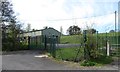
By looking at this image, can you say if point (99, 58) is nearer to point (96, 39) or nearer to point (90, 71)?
point (96, 39)

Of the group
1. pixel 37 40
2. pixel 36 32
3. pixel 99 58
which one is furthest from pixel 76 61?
pixel 36 32

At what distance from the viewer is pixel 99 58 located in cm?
2219

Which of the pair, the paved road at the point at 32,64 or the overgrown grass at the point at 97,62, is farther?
the overgrown grass at the point at 97,62

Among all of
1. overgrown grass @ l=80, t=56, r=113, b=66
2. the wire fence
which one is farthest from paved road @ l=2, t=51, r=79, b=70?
the wire fence

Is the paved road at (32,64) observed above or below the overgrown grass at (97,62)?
below

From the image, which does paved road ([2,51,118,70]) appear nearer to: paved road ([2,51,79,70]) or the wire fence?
paved road ([2,51,79,70])

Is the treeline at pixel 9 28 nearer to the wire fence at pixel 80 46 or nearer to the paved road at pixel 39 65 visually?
the wire fence at pixel 80 46

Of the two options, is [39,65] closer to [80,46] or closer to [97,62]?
[97,62]

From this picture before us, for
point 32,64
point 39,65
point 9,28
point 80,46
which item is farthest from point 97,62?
point 9,28

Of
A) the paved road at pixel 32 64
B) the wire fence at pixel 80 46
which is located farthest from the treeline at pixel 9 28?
the paved road at pixel 32 64

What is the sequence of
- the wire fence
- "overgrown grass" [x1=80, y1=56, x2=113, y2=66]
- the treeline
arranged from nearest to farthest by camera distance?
"overgrown grass" [x1=80, y1=56, x2=113, y2=66] < the wire fence < the treeline

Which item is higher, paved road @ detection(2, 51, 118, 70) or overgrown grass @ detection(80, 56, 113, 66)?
overgrown grass @ detection(80, 56, 113, 66)

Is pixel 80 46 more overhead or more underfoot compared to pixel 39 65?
more overhead

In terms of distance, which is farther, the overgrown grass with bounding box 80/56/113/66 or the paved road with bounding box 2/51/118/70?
the overgrown grass with bounding box 80/56/113/66
